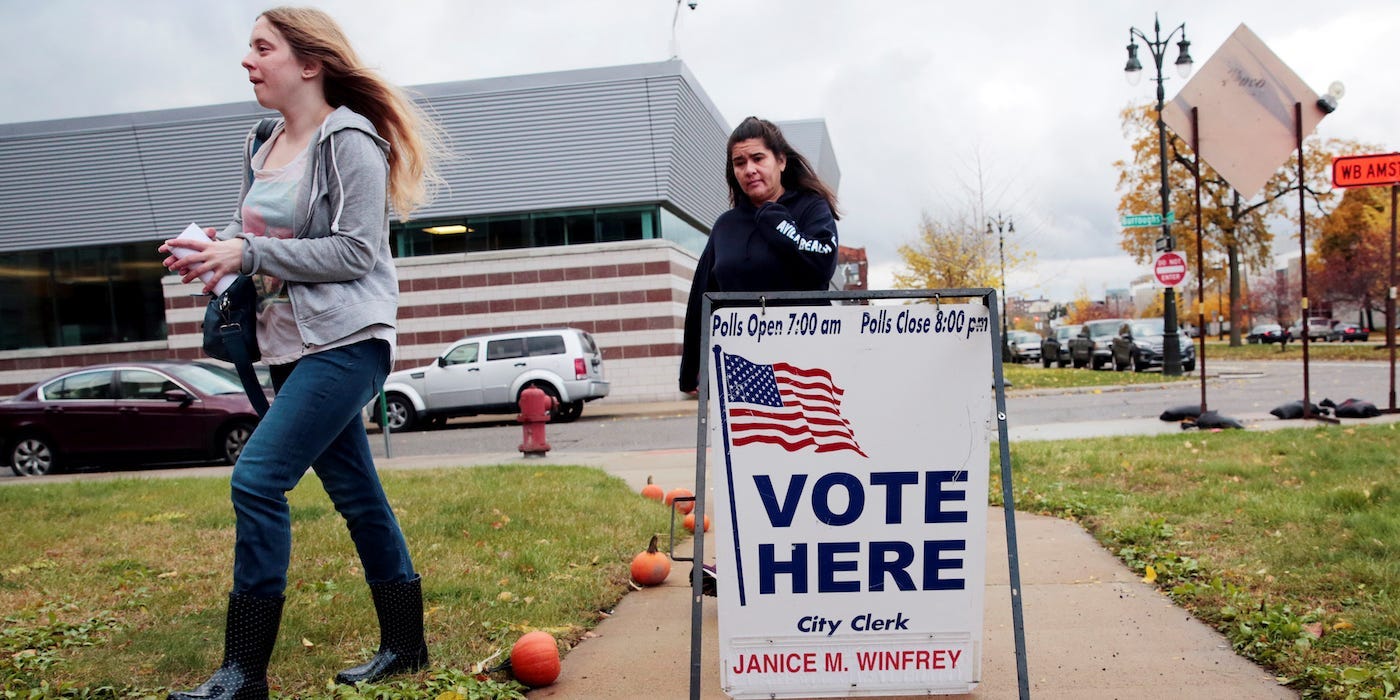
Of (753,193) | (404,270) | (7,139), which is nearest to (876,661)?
(753,193)

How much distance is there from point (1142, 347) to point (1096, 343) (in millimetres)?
3615

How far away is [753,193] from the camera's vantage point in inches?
148

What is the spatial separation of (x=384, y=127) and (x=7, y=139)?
2940 cm

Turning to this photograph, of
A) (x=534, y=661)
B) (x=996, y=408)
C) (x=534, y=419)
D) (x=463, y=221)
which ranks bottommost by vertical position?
(x=534, y=661)

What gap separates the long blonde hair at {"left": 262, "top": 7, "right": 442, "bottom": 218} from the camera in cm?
304

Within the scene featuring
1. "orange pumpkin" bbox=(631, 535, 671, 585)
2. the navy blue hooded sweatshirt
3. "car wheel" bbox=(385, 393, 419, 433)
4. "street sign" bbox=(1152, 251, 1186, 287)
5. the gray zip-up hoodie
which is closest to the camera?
the gray zip-up hoodie

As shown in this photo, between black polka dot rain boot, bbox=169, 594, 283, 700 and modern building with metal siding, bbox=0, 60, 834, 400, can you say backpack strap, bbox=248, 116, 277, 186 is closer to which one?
black polka dot rain boot, bbox=169, 594, 283, 700

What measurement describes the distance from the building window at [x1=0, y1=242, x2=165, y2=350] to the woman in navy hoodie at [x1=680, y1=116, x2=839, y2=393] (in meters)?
28.0

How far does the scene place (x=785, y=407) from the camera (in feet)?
9.45

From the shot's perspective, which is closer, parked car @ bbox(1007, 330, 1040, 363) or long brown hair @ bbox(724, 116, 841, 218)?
long brown hair @ bbox(724, 116, 841, 218)

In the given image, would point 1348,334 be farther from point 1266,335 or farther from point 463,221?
point 463,221

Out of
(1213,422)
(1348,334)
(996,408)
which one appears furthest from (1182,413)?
(1348,334)

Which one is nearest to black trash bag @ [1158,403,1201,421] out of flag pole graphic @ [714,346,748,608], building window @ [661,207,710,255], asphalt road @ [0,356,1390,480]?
asphalt road @ [0,356,1390,480]

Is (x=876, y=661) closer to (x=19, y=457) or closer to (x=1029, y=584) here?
(x=1029, y=584)
